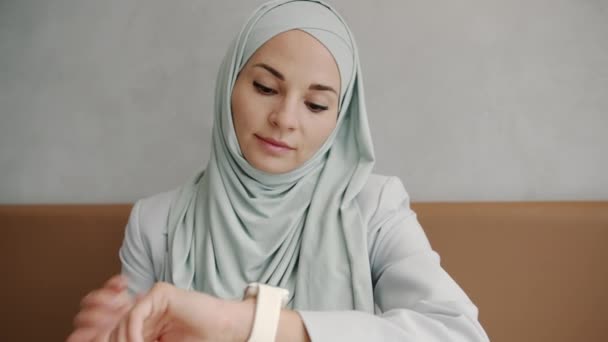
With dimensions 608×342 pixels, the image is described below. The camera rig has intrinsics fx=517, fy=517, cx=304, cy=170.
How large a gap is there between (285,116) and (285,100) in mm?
33

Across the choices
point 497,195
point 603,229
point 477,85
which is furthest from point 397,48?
point 603,229

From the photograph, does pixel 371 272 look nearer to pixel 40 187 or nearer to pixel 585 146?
pixel 585 146

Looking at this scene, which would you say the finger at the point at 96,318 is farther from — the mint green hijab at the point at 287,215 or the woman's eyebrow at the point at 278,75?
the woman's eyebrow at the point at 278,75

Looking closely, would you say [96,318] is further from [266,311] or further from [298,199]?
[298,199]

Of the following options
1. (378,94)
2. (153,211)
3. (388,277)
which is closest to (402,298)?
(388,277)

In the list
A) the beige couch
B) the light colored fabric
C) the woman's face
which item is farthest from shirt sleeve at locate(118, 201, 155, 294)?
the beige couch

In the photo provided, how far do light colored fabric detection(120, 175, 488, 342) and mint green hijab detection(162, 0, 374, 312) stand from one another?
0.13 ft

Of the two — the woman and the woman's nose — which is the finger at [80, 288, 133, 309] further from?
the woman's nose

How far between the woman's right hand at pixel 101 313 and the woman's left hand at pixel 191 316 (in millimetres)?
51

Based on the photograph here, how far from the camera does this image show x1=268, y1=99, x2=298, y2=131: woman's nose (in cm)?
92

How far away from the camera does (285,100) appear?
93 cm

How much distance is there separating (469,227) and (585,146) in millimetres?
412

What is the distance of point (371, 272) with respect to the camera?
101 centimetres

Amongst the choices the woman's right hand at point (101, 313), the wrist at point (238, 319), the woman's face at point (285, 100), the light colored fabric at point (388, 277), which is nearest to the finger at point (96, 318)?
the woman's right hand at point (101, 313)
